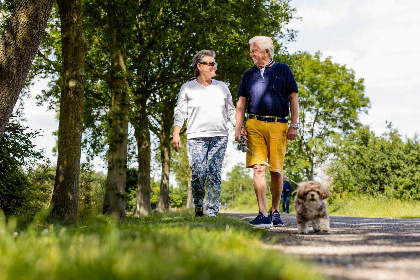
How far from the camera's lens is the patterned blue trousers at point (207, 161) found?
7650 mm

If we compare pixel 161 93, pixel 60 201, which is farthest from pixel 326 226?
pixel 161 93

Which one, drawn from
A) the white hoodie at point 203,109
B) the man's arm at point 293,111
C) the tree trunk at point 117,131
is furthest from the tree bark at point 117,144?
the man's arm at point 293,111

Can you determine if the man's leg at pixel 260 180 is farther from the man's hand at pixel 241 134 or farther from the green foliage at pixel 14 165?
the green foliage at pixel 14 165

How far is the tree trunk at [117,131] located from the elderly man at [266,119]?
8.07 m

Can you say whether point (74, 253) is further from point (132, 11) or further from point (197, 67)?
point (132, 11)

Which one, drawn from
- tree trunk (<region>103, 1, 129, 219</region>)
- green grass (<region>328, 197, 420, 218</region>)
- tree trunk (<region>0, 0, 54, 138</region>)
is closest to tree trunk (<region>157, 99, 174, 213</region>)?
green grass (<region>328, 197, 420, 218</region>)

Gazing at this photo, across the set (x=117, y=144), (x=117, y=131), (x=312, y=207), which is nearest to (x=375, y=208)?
(x=117, y=144)

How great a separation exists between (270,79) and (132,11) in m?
8.86

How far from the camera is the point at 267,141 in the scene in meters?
6.85

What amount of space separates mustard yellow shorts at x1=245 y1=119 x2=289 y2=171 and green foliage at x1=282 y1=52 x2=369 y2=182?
33.0 m

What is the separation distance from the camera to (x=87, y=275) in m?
2.26

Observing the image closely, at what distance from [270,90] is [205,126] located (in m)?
1.31

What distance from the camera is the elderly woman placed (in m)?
7.65

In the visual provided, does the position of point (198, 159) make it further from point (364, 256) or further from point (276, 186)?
point (364, 256)
